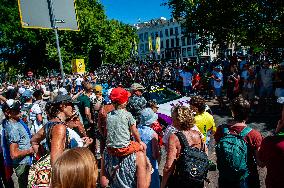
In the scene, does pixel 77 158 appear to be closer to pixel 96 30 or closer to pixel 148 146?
pixel 148 146

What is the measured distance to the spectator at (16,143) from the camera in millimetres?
4176

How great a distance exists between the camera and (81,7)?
32938mm

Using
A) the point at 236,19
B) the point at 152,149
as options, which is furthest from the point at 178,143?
the point at 236,19

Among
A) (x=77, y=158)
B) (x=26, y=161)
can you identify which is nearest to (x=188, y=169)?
(x=77, y=158)

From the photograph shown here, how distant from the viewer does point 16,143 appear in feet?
13.7

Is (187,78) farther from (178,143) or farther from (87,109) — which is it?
(178,143)

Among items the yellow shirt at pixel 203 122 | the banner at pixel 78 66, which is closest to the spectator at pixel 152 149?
the yellow shirt at pixel 203 122

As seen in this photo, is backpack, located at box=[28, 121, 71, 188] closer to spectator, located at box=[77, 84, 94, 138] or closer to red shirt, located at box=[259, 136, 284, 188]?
red shirt, located at box=[259, 136, 284, 188]

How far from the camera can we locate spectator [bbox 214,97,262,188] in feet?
10.8

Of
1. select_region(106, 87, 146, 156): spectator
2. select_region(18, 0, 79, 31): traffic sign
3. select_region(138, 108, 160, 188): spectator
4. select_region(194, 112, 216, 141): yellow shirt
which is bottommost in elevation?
select_region(138, 108, 160, 188): spectator

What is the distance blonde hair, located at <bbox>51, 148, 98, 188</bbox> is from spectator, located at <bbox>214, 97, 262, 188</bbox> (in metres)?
1.85

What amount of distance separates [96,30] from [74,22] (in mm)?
27122

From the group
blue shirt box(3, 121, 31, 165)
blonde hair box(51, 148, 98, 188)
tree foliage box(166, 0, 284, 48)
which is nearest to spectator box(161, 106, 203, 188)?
blonde hair box(51, 148, 98, 188)

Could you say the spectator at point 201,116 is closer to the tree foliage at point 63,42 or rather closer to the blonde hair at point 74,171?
the blonde hair at point 74,171
